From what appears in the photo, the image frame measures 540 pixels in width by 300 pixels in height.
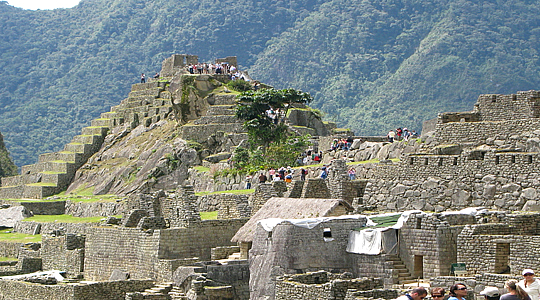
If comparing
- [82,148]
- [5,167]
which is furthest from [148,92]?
[5,167]

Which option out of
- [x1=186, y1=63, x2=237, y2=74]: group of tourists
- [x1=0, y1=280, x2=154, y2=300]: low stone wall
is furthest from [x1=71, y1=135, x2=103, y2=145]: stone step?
[x1=0, y1=280, x2=154, y2=300]: low stone wall

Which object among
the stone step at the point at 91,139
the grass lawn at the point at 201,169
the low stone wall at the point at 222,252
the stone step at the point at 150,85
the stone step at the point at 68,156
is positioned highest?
the stone step at the point at 150,85

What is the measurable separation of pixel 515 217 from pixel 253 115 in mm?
26967

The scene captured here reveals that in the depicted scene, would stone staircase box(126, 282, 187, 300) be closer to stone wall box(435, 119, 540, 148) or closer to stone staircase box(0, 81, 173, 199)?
stone wall box(435, 119, 540, 148)

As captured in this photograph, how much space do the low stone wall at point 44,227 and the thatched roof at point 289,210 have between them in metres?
13.4

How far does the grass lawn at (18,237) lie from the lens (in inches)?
1704

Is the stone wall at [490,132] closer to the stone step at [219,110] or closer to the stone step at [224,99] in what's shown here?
the stone step at [219,110]

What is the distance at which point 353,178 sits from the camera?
31.5 metres

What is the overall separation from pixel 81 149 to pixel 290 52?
226ft

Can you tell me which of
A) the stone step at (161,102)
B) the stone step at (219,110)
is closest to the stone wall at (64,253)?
the stone step at (219,110)

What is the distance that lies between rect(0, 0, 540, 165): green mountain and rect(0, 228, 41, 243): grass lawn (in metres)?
45.5

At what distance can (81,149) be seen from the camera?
6669 cm

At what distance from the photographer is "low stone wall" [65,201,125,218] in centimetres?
4738

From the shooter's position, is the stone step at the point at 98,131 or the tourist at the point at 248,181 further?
the stone step at the point at 98,131
